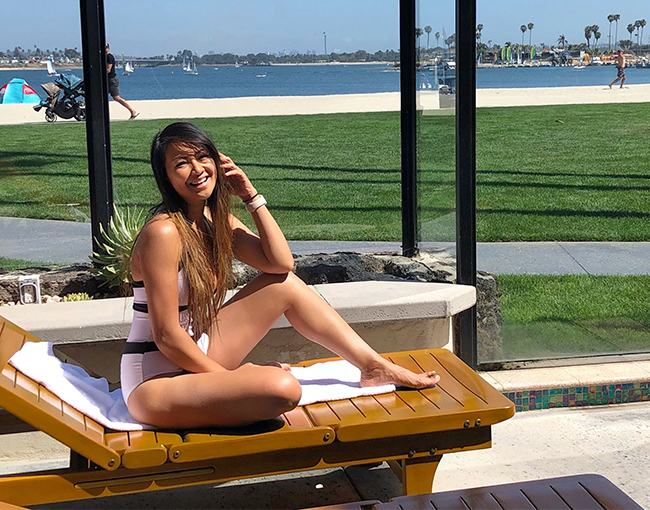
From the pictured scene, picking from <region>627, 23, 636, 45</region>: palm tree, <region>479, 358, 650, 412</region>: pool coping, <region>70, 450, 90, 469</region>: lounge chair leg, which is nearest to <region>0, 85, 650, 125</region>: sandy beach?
<region>627, 23, 636, 45</region>: palm tree

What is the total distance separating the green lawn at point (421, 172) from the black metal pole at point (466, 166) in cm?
7

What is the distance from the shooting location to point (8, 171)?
149 inches

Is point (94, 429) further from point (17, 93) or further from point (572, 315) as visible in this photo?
point (572, 315)

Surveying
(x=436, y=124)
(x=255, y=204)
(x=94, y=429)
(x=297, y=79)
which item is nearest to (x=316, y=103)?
A: (x=297, y=79)

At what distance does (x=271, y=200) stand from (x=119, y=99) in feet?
2.88

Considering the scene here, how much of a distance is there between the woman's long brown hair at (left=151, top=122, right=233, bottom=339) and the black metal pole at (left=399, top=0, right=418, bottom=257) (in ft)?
5.33

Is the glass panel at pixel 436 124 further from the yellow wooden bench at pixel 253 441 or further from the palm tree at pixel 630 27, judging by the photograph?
the yellow wooden bench at pixel 253 441

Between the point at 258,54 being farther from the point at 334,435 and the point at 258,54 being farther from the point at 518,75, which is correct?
the point at 334,435

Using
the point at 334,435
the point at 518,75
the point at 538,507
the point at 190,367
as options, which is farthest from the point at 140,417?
the point at 518,75

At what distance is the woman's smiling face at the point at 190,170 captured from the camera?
2.58 m

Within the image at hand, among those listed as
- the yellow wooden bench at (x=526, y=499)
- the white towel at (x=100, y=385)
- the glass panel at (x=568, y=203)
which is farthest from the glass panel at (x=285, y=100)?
the yellow wooden bench at (x=526, y=499)

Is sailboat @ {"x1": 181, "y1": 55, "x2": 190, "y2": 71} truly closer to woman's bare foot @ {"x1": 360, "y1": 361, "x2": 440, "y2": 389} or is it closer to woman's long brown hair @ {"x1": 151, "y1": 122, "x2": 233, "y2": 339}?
woman's long brown hair @ {"x1": 151, "y1": 122, "x2": 233, "y2": 339}

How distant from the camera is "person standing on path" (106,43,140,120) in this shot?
3.80 meters

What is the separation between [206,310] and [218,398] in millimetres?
339
